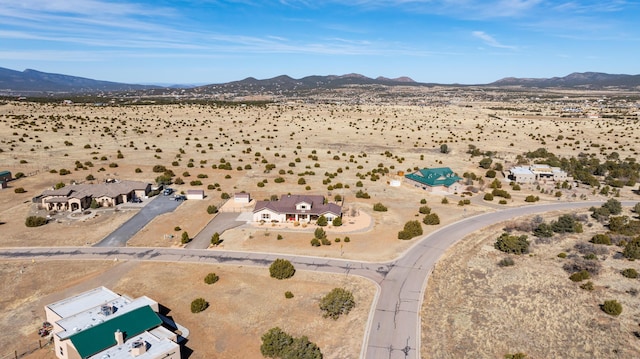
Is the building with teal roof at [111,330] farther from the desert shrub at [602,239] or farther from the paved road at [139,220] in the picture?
the desert shrub at [602,239]

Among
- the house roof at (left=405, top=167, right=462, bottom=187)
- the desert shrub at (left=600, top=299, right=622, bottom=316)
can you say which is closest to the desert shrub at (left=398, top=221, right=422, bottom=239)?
the desert shrub at (left=600, top=299, right=622, bottom=316)

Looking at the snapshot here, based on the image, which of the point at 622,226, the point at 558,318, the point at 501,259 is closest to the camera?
the point at 558,318

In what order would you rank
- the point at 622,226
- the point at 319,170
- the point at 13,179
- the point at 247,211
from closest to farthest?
the point at 622,226 < the point at 247,211 < the point at 13,179 < the point at 319,170

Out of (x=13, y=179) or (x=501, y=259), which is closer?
(x=501, y=259)

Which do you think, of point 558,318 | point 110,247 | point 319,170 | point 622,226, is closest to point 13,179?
point 110,247

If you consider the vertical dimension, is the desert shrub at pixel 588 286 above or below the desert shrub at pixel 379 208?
below

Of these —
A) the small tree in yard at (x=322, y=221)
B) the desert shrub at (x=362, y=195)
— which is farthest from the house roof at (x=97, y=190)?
the desert shrub at (x=362, y=195)

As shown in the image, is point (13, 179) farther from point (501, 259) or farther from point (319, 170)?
point (501, 259)

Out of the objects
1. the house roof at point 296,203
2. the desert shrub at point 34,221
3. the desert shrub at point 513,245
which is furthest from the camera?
the house roof at point 296,203
